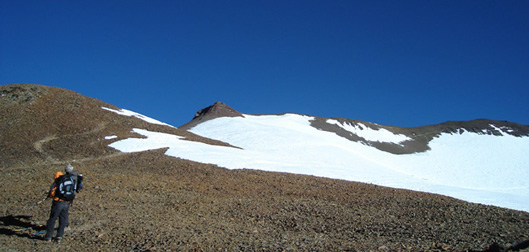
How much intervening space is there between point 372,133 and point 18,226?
224ft

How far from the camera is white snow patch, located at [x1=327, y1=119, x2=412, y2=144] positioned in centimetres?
6862

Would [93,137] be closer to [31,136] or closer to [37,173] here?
[31,136]

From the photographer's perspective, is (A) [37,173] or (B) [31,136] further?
(B) [31,136]

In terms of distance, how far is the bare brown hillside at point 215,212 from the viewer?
28.2 ft

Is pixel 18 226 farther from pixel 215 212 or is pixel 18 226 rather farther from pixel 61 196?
pixel 215 212

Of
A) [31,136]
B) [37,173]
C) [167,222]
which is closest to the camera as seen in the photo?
[167,222]

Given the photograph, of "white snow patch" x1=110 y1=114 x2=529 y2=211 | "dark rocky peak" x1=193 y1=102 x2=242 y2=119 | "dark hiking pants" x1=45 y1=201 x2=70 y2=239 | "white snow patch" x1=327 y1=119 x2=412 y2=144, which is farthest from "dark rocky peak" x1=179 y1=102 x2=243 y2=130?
"dark hiking pants" x1=45 y1=201 x2=70 y2=239

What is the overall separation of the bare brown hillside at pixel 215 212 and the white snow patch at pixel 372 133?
5165 centimetres

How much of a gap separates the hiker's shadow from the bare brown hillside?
3 cm

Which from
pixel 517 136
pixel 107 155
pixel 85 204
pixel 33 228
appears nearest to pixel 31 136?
pixel 107 155

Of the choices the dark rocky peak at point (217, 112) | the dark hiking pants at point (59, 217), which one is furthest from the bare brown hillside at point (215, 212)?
the dark rocky peak at point (217, 112)

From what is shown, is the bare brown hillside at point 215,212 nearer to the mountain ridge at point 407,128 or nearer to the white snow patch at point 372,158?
the white snow patch at point 372,158

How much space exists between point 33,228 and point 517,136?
3614 inches

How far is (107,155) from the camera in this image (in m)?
22.5
